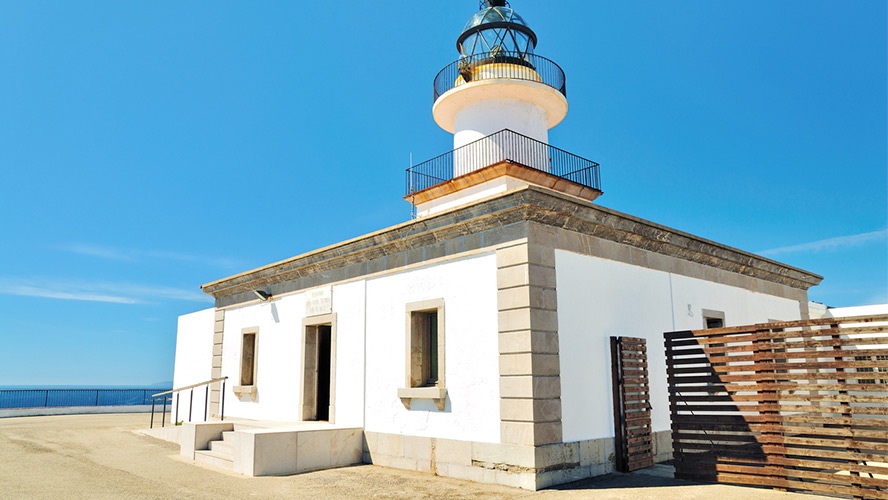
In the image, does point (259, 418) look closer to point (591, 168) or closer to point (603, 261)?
point (603, 261)

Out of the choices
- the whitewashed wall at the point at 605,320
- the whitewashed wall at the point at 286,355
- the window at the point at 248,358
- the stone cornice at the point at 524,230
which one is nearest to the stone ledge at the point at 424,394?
the whitewashed wall at the point at 286,355

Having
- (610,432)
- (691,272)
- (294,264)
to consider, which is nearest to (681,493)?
(610,432)

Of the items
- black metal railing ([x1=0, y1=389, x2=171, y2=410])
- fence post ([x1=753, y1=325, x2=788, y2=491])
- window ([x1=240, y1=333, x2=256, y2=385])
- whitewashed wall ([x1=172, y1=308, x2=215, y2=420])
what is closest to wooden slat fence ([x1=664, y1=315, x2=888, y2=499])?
fence post ([x1=753, y1=325, x2=788, y2=491])

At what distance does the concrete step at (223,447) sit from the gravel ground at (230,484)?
1.62 feet

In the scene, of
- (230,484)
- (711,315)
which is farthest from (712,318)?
(230,484)

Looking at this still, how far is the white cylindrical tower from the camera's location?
15.2 meters

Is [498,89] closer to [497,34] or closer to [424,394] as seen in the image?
[497,34]

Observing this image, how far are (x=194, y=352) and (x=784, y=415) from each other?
1642cm

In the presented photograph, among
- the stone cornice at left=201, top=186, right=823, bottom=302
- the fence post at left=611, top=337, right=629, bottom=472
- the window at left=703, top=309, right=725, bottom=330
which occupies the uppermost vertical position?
the stone cornice at left=201, top=186, right=823, bottom=302

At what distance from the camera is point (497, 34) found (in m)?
16.9

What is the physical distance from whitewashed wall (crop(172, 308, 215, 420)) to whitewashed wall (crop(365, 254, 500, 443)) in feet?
28.0

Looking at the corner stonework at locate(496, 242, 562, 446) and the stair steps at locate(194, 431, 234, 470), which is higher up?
the corner stonework at locate(496, 242, 562, 446)

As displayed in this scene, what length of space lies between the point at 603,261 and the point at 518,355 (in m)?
2.34

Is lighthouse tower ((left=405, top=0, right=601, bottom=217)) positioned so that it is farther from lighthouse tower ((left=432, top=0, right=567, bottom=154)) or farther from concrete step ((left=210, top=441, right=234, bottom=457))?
concrete step ((left=210, top=441, right=234, bottom=457))
